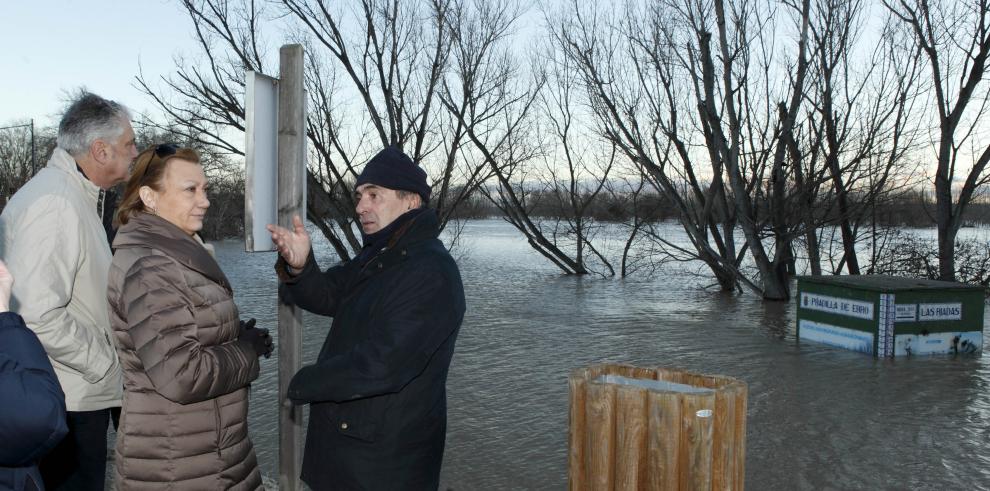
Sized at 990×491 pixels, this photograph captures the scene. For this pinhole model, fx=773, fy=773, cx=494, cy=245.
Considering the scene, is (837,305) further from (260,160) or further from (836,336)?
(260,160)

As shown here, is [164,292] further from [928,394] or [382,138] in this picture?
[382,138]

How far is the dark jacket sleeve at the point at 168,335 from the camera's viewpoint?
2125 millimetres

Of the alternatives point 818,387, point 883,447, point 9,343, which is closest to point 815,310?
point 818,387

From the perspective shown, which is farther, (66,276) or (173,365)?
(66,276)

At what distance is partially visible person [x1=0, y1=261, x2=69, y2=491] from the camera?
136 cm

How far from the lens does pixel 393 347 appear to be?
7.69ft

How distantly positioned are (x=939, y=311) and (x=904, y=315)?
50 centimetres

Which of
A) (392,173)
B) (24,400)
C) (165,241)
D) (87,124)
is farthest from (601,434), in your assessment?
(87,124)

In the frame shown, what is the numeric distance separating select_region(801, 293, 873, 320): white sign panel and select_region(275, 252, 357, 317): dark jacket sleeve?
707cm

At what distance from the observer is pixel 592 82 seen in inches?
637

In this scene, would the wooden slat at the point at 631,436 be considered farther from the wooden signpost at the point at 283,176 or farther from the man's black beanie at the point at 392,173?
the wooden signpost at the point at 283,176

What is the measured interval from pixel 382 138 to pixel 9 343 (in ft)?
45.5

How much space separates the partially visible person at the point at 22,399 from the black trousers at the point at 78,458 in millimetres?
1253

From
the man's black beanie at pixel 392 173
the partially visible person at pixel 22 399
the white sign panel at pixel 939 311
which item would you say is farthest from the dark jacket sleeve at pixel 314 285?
the white sign panel at pixel 939 311
